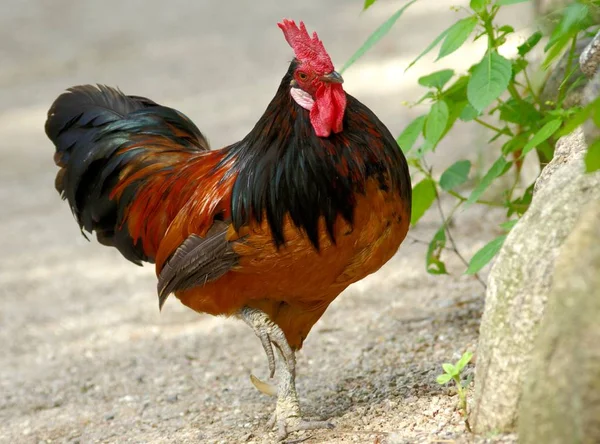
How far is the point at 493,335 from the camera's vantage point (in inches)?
105

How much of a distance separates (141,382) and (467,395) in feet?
7.96

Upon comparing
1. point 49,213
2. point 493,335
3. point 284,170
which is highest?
point 49,213

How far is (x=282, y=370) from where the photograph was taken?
12.4 ft

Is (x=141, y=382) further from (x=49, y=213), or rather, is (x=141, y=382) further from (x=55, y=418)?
(x=49, y=213)

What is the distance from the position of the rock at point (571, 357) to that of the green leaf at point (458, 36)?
1249 mm

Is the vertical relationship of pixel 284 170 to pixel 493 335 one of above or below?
above

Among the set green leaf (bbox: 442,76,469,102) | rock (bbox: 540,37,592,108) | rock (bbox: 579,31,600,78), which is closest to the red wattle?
green leaf (bbox: 442,76,469,102)

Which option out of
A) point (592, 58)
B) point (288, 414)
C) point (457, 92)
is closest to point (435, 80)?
point (457, 92)

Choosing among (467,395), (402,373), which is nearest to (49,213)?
(402,373)

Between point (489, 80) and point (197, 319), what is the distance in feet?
11.5

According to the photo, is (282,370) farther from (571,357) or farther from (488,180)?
(571,357)

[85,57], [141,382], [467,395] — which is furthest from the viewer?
[85,57]

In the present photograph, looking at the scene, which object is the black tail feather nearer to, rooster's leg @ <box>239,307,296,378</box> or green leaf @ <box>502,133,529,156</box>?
rooster's leg @ <box>239,307,296,378</box>

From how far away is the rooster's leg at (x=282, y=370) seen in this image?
12.1 feet
